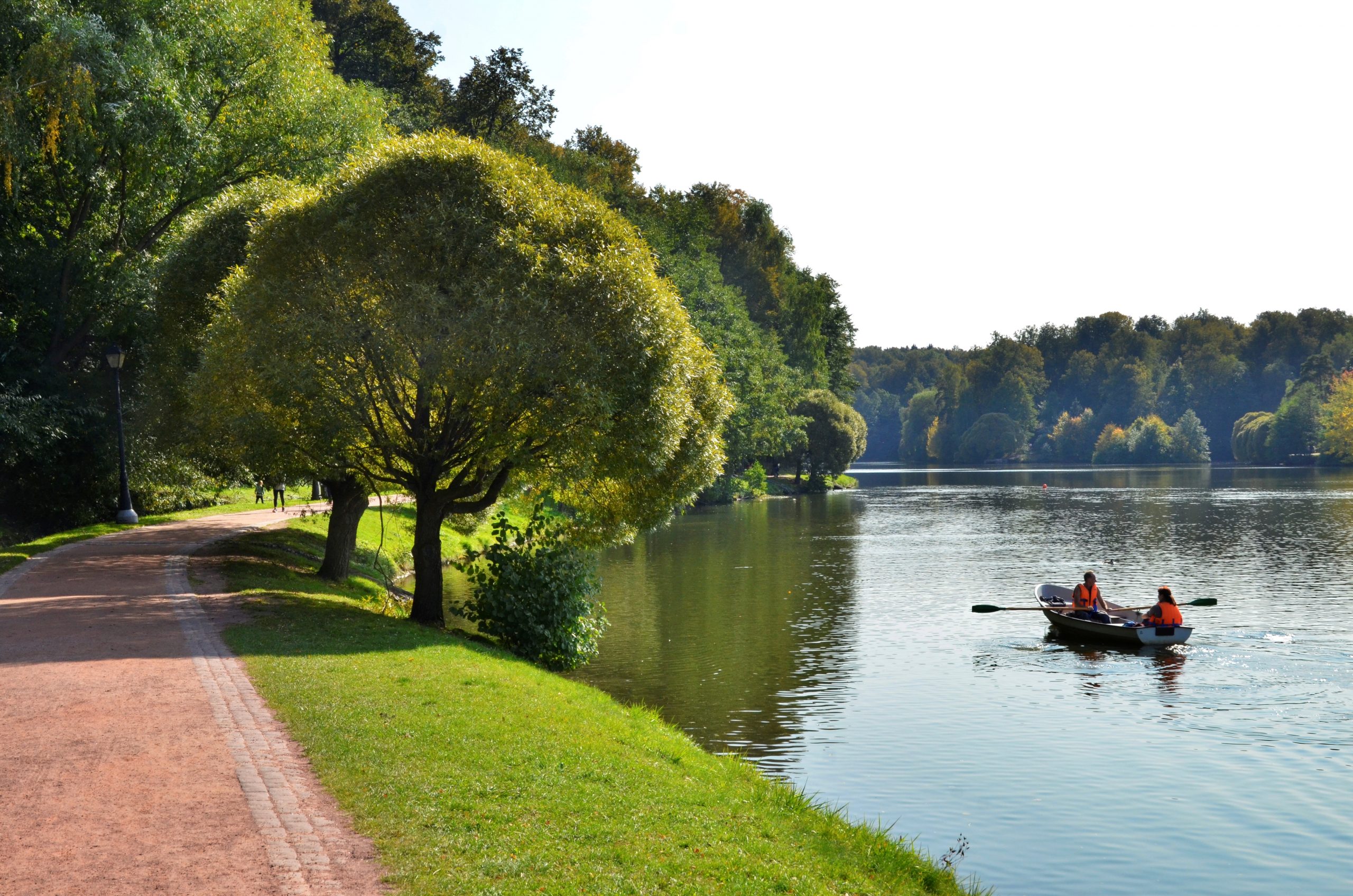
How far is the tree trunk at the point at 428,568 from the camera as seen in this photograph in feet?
77.0

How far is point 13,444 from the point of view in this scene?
98.5 feet

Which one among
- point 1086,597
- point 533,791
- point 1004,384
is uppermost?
point 1004,384

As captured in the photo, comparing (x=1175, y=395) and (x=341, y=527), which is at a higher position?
(x=1175, y=395)

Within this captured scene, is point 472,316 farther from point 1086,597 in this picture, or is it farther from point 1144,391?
point 1144,391

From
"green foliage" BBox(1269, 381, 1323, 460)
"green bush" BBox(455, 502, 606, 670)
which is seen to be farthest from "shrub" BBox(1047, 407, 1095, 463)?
"green bush" BBox(455, 502, 606, 670)

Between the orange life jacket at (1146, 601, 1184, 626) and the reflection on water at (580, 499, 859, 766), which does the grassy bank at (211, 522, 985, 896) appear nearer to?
the reflection on water at (580, 499, 859, 766)

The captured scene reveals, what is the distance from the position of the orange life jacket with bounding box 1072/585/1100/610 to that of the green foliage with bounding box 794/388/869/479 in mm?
62868

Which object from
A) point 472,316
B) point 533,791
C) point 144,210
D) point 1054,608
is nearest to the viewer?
point 533,791

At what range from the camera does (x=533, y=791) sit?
36.2ft

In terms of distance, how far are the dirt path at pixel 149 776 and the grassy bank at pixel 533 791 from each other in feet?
1.40

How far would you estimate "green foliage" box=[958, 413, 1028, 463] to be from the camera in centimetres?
18088

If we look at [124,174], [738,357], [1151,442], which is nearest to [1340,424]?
[1151,442]

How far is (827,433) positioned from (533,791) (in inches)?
3299

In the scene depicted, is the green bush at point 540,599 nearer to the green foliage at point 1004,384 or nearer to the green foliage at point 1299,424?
the green foliage at point 1299,424
